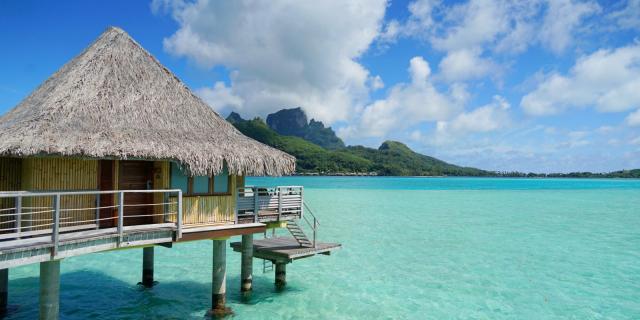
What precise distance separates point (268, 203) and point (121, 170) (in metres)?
4.06

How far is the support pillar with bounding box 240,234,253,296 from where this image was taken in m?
14.2

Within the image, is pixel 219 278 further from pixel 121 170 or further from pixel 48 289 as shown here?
pixel 48 289

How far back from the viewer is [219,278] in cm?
1275

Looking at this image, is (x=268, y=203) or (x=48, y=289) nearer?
(x=48, y=289)

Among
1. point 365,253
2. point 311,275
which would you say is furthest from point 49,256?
point 365,253

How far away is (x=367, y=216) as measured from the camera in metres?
39.8

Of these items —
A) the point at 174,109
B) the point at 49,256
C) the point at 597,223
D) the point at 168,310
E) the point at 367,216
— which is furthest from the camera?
the point at 367,216

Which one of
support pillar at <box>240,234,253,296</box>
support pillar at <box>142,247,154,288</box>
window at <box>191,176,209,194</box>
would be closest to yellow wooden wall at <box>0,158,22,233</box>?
window at <box>191,176,209,194</box>

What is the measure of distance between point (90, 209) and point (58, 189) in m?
0.78

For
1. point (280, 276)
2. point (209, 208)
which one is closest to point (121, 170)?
point (209, 208)

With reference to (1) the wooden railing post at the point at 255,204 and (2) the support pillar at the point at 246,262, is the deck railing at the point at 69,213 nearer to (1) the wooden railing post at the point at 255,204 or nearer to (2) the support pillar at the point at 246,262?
(1) the wooden railing post at the point at 255,204

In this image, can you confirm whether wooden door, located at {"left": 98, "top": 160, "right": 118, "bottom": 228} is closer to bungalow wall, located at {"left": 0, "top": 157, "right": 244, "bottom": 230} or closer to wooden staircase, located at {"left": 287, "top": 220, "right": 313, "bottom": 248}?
bungalow wall, located at {"left": 0, "top": 157, "right": 244, "bottom": 230}

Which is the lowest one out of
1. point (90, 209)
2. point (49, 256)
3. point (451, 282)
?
point (451, 282)

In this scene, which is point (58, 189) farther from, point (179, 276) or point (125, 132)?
point (179, 276)
